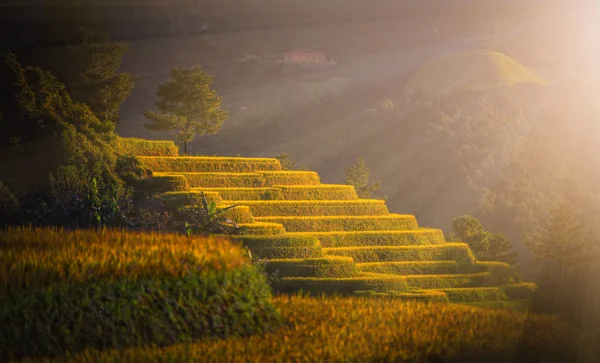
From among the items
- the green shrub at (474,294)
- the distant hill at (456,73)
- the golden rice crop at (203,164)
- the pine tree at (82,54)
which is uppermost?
the distant hill at (456,73)

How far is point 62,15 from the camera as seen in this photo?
47.8 metres

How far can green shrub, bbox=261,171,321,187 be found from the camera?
162 ft

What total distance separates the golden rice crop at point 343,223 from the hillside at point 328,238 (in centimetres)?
5

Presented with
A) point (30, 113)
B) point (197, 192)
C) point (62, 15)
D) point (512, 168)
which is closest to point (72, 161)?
point (30, 113)

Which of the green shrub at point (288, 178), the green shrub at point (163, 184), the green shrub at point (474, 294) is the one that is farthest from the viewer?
the green shrub at point (288, 178)

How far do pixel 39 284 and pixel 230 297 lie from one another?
16.5 feet

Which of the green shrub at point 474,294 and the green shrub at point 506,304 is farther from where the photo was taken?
the green shrub at point 474,294

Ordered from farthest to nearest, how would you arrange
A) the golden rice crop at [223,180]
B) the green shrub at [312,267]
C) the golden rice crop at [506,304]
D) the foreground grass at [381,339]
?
the golden rice crop at [223,180] → the golden rice crop at [506,304] → the green shrub at [312,267] → the foreground grass at [381,339]

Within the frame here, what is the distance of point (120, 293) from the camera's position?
18859mm

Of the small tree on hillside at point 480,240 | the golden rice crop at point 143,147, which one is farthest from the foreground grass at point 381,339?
the small tree on hillside at point 480,240

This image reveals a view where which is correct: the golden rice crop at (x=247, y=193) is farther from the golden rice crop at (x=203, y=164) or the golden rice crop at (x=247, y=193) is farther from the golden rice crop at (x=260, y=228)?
the golden rice crop at (x=260, y=228)

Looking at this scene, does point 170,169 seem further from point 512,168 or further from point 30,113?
point 512,168

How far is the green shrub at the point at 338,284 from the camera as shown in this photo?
36531 mm

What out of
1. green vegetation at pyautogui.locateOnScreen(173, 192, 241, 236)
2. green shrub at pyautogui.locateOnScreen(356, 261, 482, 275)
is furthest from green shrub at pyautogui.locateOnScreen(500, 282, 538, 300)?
green vegetation at pyautogui.locateOnScreen(173, 192, 241, 236)
